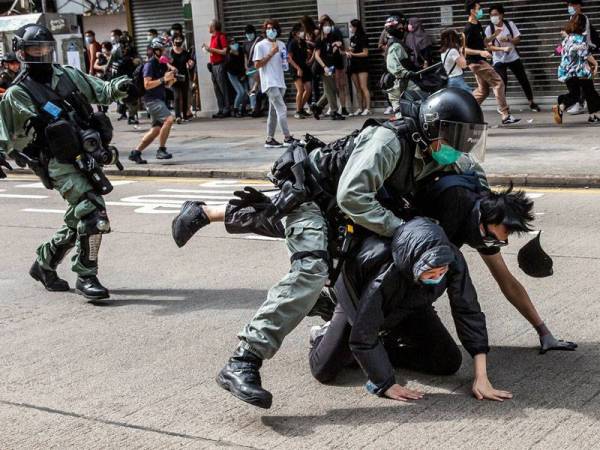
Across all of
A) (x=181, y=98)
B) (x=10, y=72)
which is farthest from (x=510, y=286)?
(x=181, y=98)

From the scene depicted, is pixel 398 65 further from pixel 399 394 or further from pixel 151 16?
pixel 151 16

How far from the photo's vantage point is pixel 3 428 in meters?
5.04

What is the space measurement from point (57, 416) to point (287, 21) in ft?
50.9

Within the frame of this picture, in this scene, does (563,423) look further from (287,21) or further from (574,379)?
(287,21)

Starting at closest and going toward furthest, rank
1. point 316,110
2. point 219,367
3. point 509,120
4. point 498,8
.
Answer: point 219,367, point 509,120, point 498,8, point 316,110

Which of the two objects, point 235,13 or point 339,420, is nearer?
point 339,420

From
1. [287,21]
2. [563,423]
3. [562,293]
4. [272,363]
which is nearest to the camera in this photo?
[563,423]

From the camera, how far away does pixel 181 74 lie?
63.0 ft

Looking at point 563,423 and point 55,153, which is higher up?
point 55,153

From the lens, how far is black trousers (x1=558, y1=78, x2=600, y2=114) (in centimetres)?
1454

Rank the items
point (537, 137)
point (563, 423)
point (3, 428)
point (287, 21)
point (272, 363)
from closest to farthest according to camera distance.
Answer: point (563, 423) → point (3, 428) → point (272, 363) → point (537, 137) → point (287, 21)

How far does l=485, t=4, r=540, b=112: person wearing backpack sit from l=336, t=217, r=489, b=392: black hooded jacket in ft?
38.1

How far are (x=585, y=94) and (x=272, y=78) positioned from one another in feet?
14.2

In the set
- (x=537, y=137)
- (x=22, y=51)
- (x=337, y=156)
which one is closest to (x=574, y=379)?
(x=337, y=156)
